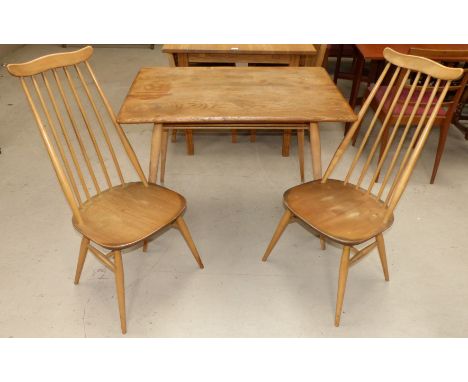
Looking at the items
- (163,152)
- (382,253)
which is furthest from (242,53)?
(382,253)

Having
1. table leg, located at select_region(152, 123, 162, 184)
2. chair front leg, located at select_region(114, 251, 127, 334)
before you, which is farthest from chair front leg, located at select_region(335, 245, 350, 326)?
table leg, located at select_region(152, 123, 162, 184)

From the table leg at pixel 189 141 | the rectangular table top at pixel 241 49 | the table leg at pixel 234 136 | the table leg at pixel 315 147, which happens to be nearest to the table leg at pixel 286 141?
the table leg at pixel 234 136

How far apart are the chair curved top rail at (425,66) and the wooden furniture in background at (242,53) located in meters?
0.80

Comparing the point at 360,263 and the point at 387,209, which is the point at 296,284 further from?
the point at 387,209

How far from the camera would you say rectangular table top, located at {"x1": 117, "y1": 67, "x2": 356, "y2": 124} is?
1.53m

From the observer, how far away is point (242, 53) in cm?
236

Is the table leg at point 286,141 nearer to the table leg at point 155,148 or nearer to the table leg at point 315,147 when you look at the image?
the table leg at point 315,147

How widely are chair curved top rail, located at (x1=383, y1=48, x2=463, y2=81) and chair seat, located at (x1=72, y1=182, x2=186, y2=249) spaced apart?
3.64ft

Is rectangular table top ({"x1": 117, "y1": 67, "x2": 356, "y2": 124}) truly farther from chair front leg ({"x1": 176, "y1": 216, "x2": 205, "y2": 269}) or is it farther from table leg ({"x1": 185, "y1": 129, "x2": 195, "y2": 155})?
table leg ({"x1": 185, "y1": 129, "x2": 195, "y2": 155})

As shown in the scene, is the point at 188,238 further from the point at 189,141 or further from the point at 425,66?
the point at 425,66

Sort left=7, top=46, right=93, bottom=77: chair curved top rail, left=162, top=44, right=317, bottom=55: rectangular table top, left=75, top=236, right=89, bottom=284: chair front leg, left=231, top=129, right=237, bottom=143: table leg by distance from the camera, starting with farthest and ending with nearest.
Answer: left=231, top=129, right=237, bottom=143: table leg, left=162, top=44, right=317, bottom=55: rectangular table top, left=75, top=236, right=89, bottom=284: chair front leg, left=7, top=46, right=93, bottom=77: chair curved top rail

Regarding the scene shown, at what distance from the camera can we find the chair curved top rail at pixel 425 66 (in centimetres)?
141

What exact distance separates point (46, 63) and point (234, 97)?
78 centimetres

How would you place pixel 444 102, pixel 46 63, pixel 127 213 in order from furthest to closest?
pixel 444 102 → pixel 127 213 → pixel 46 63
